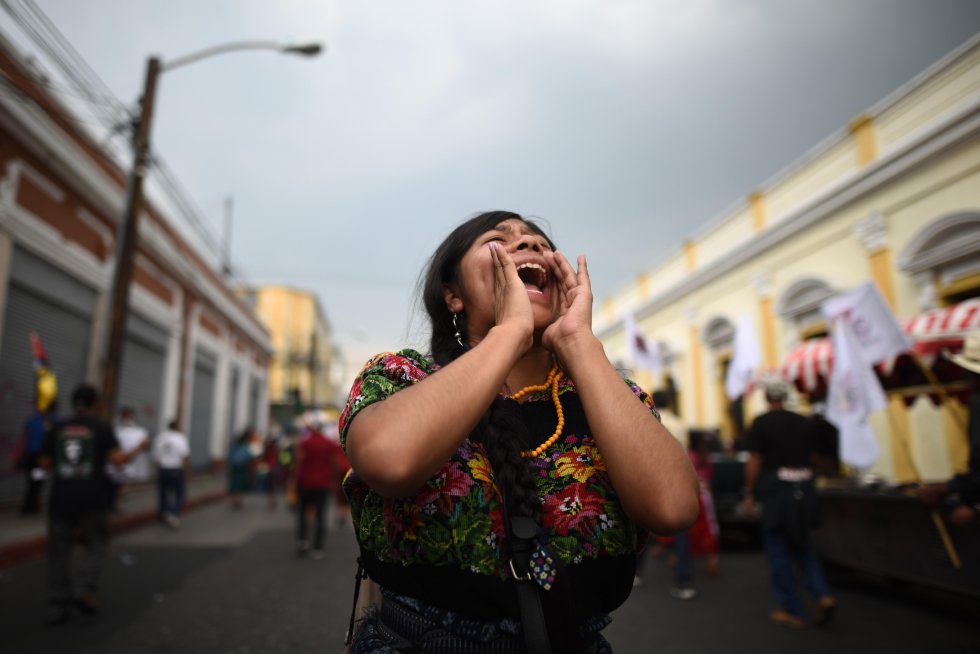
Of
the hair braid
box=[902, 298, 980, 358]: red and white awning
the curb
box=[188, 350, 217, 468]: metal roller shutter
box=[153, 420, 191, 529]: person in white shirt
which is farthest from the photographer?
box=[188, 350, 217, 468]: metal roller shutter

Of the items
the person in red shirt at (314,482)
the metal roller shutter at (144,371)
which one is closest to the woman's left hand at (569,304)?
the person in red shirt at (314,482)

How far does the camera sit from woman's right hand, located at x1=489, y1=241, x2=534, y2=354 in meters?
1.23

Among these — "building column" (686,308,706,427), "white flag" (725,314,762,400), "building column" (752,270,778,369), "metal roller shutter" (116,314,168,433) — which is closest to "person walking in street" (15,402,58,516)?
"metal roller shutter" (116,314,168,433)

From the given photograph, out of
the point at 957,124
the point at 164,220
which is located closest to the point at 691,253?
the point at 957,124

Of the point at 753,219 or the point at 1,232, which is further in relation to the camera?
the point at 753,219

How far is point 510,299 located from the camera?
129cm

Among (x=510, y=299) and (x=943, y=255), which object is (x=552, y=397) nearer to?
(x=510, y=299)

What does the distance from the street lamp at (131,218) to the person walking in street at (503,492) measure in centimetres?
905

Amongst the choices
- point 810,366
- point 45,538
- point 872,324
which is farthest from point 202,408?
point 872,324

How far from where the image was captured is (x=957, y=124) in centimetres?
922

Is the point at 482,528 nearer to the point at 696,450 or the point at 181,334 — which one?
the point at 696,450

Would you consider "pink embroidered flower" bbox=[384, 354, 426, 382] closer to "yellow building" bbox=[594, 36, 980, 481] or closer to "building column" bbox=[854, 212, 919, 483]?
"yellow building" bbox=[594, 36, 980, 481]

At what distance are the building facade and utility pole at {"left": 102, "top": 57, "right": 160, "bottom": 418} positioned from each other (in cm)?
39

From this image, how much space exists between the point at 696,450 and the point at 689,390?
34.7ft
